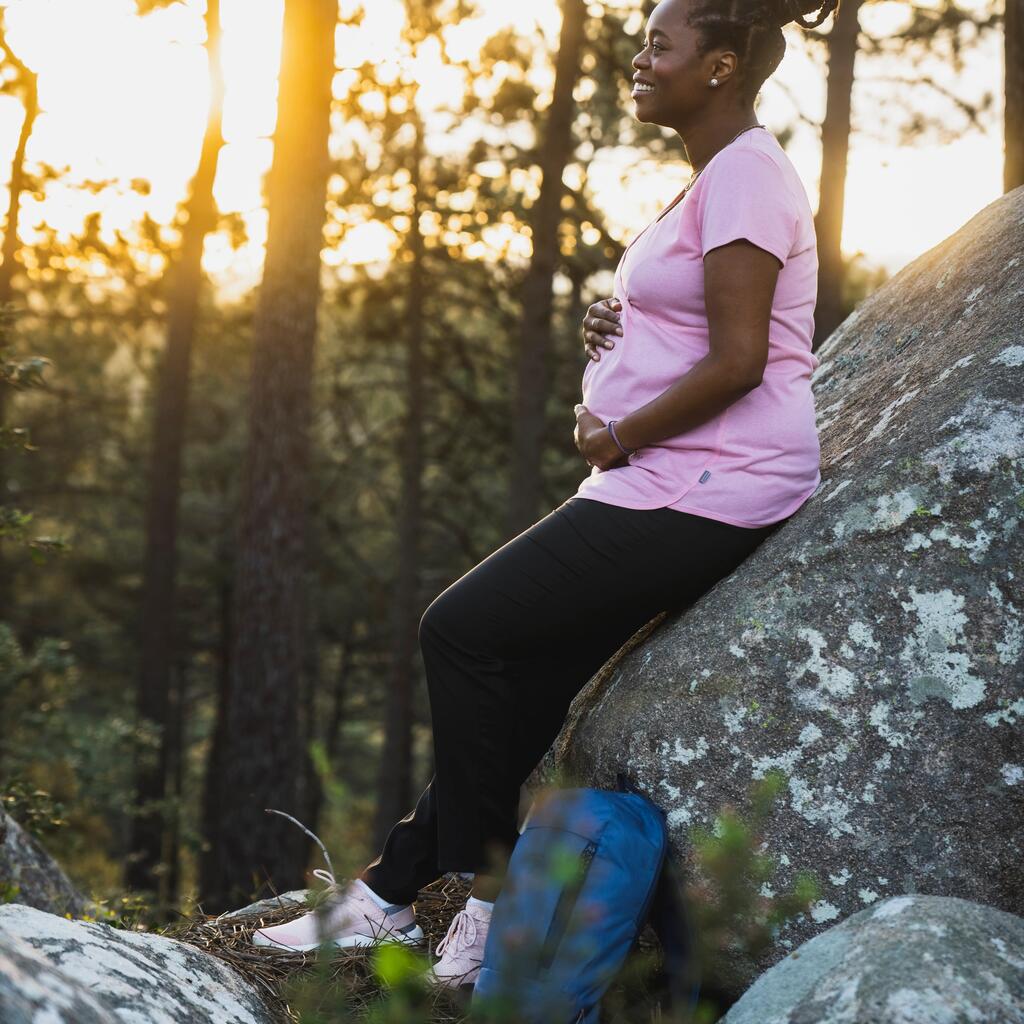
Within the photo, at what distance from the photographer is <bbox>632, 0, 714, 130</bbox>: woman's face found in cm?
308

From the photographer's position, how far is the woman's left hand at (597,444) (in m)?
3.13

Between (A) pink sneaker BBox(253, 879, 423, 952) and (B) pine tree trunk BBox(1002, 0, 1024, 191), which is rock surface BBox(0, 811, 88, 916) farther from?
(B) pine tree trunk BBox(1002, 0, 1024, 191)

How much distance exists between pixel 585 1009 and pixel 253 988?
897 mm

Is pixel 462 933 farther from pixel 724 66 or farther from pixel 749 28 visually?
pixel 749 28

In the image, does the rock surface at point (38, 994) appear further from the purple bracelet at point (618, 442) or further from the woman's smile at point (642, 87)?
the woman's smile at point (642, 87)

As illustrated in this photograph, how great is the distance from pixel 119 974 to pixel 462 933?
34.9 inches

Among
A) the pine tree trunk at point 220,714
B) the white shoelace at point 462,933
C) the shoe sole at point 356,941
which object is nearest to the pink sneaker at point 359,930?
the shoe sole at point 356,941

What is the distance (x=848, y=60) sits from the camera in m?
10.6

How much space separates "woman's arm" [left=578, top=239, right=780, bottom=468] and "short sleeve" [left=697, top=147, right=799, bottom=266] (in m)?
0.03

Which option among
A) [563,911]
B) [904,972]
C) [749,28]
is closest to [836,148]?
[749,28]

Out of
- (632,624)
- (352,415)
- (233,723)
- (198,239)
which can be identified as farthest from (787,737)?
(352,415)

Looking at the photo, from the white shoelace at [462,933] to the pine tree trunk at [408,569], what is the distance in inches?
482

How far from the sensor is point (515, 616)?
2.98 meters

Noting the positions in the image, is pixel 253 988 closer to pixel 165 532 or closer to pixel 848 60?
pixel 848 60
